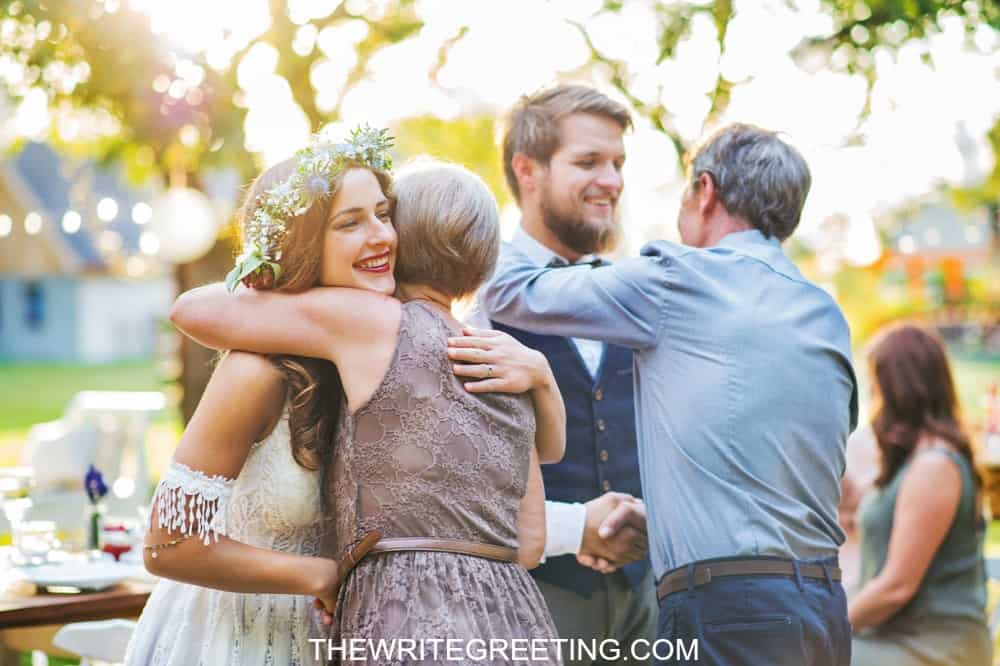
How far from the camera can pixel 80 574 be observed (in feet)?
10.6

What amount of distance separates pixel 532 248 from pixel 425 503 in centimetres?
120

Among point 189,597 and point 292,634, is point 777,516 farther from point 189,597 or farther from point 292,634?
point 189,597

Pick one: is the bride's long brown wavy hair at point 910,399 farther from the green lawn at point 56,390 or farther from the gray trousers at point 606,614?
the green lawn at point 56,390

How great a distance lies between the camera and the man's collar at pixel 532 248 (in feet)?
10.2

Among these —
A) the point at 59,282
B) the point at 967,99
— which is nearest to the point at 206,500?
the point at 967,99

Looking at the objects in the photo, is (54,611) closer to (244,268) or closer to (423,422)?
(244,268)

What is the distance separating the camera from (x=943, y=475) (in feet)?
12.4

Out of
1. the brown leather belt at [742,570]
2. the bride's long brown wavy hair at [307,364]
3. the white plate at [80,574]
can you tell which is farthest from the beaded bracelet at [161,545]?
the white plate at [80,574]

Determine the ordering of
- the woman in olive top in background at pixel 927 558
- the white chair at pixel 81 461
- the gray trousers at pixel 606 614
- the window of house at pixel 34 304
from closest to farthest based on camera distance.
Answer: the gray trousers at pixel 606 614, the woman in olive top in background at pixel 927 558, the white chair at pixel 81 461, the window of house at pixel 34 304

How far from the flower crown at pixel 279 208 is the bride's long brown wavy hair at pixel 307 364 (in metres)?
0.01

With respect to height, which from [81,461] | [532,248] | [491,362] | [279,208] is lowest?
[81,461]

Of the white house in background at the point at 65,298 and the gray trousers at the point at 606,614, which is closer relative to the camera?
the gray trousers at the point at 606,614

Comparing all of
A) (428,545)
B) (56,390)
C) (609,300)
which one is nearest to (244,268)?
(428,545)

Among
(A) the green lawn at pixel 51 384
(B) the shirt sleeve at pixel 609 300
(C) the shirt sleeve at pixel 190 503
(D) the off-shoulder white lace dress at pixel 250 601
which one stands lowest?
(A) the green lawn at pixel 51 384
